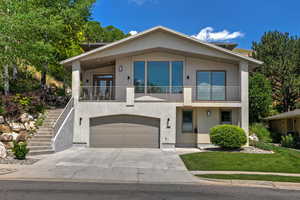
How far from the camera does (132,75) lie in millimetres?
18000

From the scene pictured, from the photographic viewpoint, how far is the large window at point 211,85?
17.1m

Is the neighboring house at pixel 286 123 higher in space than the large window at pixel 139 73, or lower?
lower

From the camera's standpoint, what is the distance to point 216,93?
17125mm

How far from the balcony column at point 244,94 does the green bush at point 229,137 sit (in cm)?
138

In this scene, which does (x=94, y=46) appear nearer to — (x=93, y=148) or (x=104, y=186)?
(x=93, y=148)

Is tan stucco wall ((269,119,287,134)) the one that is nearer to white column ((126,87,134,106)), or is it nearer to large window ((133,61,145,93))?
large window ((133,61,145,93))

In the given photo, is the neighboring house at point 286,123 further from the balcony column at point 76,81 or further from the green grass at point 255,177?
the balcony column at point 76,81

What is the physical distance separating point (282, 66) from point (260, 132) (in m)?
9.73

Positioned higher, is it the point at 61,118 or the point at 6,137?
the point at 61,118

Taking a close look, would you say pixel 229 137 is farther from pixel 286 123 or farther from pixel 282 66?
pixel 282 66

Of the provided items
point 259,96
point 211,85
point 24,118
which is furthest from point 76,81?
point 259,96

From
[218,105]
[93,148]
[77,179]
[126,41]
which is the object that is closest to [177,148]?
[218,105]

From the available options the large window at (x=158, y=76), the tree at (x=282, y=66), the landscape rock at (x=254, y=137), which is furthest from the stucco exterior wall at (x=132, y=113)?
the tree at (x=282, y=66)

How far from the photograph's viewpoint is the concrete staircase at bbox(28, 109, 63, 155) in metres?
13.1
